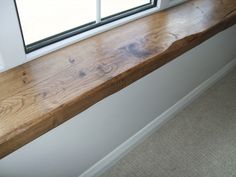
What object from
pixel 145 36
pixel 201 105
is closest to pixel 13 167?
pixel 145 36

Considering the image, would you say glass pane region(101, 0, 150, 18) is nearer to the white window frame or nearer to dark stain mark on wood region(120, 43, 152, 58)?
the white window frame

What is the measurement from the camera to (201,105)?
1648 mm

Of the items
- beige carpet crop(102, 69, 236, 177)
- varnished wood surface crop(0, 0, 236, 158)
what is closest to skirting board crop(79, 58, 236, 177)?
beige carpet crop(102, 69, 236, 177)

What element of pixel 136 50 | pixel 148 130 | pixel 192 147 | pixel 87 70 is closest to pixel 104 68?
pixel 87 70

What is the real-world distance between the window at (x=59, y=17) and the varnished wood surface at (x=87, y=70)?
55 mm

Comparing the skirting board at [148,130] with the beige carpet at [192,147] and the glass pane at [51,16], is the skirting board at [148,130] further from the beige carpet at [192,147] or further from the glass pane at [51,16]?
the glass pane at [51,16]

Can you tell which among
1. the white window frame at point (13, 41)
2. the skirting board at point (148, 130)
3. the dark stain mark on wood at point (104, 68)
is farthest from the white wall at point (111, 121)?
the white window frame at point (13, 41)

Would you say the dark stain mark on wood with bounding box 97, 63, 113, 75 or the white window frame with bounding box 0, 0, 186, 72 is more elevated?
the white window frame with bounding box 0, 0, 186, 72

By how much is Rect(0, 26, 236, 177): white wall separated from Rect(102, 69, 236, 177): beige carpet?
123 millimetres

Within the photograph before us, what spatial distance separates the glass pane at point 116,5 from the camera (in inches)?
41.5

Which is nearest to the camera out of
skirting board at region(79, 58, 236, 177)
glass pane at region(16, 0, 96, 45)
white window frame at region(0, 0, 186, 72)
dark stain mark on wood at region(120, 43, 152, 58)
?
white window frame at region(0, 0, 186, 72)

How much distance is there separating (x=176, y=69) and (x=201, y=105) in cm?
46

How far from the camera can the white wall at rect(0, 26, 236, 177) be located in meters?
0.90

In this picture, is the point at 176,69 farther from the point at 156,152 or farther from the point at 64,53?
the point at 64,53
